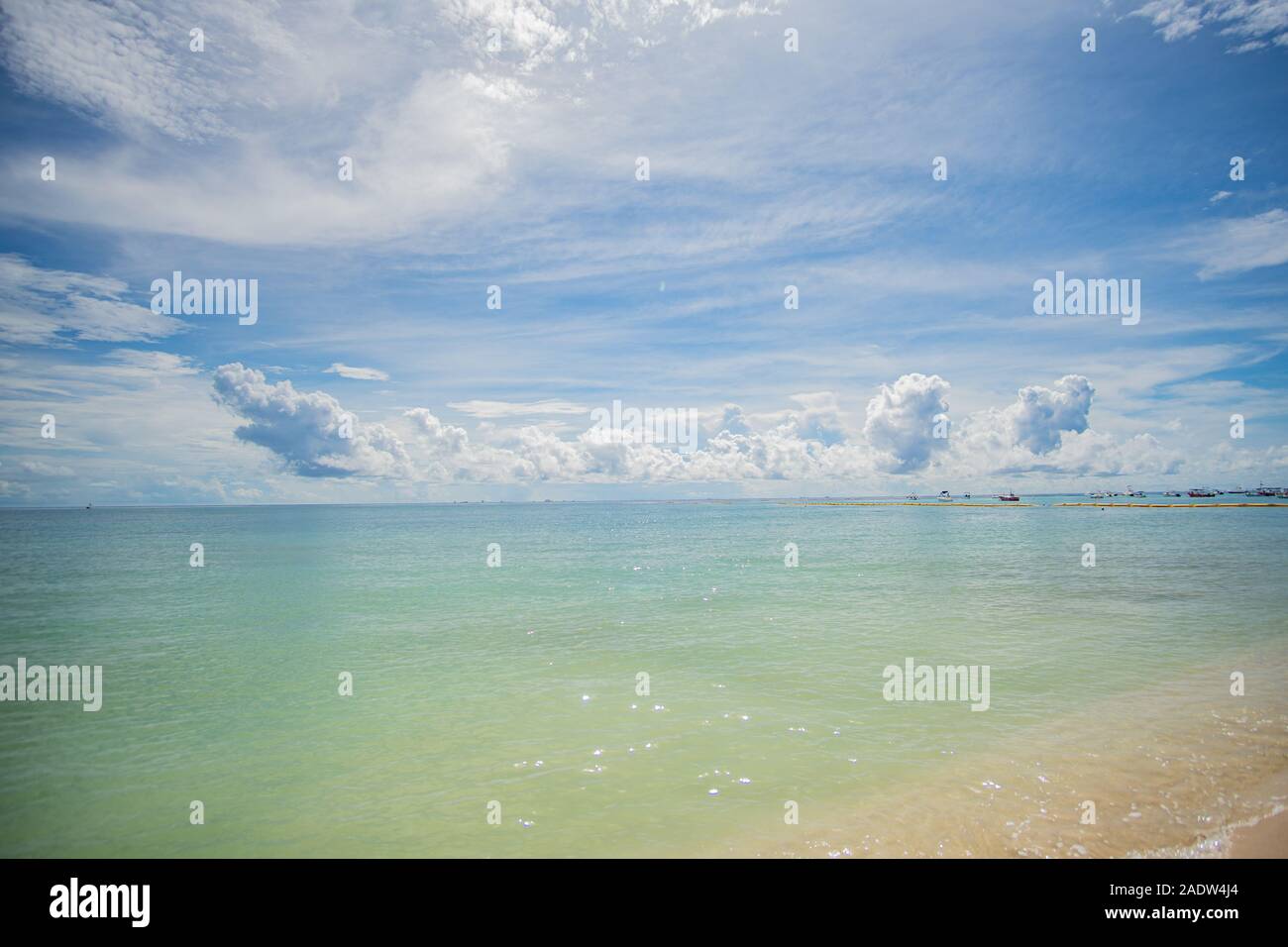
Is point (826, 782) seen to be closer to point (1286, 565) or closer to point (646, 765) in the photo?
point (646, 765)

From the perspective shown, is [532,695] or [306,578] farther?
[306,578]

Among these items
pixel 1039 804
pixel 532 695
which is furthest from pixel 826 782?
pixel 532 695

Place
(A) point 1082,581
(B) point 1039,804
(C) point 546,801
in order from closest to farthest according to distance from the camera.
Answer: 1. (B) point 1039,804
2. (C) point 546,801
3. (A) point 1082,581

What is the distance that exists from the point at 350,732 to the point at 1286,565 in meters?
61.8

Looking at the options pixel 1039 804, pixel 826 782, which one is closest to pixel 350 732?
pixel 826 782

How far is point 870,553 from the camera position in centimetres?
5931

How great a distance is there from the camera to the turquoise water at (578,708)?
10172mm

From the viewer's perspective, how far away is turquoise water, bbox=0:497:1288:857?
33.4 ft

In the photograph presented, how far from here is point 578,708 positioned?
1570cm

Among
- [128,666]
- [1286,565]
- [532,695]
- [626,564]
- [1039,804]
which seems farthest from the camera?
[626,564]

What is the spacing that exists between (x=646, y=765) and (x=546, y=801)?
2.26 metres

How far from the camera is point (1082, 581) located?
3725 centimetres
